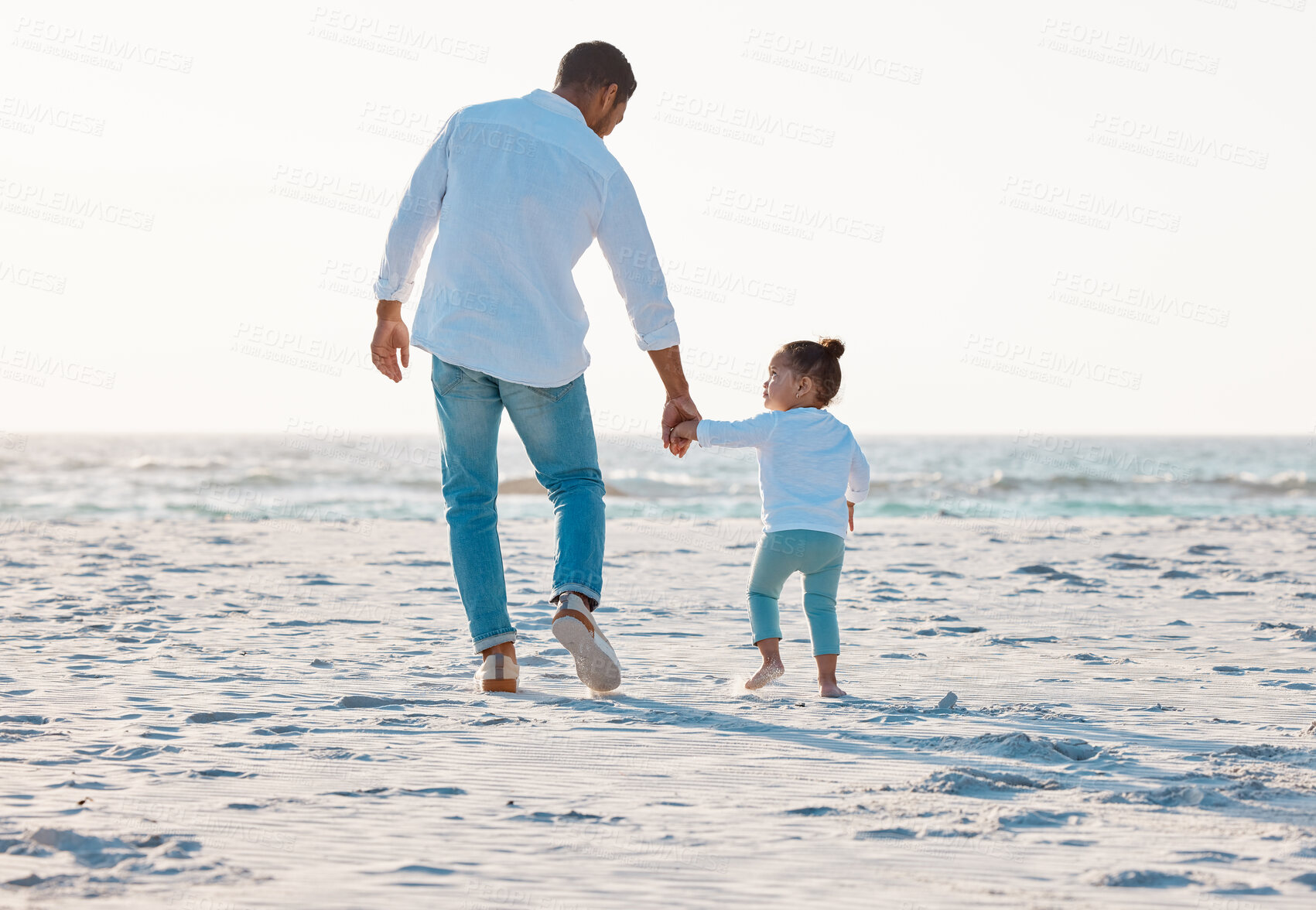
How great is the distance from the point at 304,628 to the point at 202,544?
5.06 m

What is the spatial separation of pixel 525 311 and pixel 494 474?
1.69 ft

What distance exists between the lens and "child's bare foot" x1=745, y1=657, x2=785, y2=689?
3477 millimetres

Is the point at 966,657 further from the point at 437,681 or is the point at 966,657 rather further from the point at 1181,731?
the point at 437,681

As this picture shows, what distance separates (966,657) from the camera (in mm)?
4184

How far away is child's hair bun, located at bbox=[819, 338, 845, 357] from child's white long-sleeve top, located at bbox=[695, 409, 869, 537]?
7.4 inches

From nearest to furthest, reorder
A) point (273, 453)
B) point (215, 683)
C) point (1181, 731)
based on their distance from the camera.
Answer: point (1181, 731) → point (215, 683) → point (273, 453)

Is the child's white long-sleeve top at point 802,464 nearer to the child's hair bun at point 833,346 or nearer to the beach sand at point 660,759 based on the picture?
the child's hair bun at point 833,346

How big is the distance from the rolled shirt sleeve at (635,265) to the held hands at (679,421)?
0.62ft

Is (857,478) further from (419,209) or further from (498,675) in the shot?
(419,209)

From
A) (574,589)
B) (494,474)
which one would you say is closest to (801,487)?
(574,589)

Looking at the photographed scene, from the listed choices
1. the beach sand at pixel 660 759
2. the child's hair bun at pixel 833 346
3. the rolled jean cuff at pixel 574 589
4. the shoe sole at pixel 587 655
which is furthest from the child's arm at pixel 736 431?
the beach sand at pixel 660 759

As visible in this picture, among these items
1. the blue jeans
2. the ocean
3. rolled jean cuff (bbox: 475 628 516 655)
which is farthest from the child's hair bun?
the ocean

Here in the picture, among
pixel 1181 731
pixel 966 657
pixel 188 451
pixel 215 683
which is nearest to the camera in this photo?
pixel 1181 731

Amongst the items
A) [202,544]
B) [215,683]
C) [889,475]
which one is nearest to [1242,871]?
[215,683]
